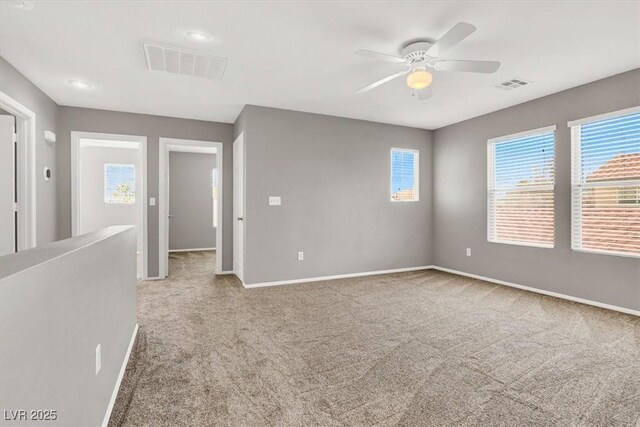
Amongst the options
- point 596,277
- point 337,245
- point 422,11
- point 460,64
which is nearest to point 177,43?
point 422,11

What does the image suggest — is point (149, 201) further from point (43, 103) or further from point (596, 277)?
point (596, 277)

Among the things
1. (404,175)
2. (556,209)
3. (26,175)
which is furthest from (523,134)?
(26,175)

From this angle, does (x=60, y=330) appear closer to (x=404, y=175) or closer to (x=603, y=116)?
(x=603, y=116)

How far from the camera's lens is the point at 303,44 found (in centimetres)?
288

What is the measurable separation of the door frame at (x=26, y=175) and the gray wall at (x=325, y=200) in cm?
247

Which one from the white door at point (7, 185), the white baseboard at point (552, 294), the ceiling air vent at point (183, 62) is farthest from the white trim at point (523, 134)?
the white door at point (7, 185)

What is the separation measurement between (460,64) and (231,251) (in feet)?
14.5

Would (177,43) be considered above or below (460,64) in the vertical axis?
above

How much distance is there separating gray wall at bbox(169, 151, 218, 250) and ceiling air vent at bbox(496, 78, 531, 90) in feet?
21.7

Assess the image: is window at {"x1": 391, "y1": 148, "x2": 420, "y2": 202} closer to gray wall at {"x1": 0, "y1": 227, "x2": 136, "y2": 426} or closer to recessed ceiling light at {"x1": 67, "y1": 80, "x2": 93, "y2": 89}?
recessed ceiling light at {"x1": 67, "y1": 80, "x2": 93, "y2": 89}

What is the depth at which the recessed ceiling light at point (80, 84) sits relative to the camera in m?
3.71

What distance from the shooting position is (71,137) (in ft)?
15.4

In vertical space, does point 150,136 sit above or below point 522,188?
above

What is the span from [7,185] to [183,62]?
7.85 ft
